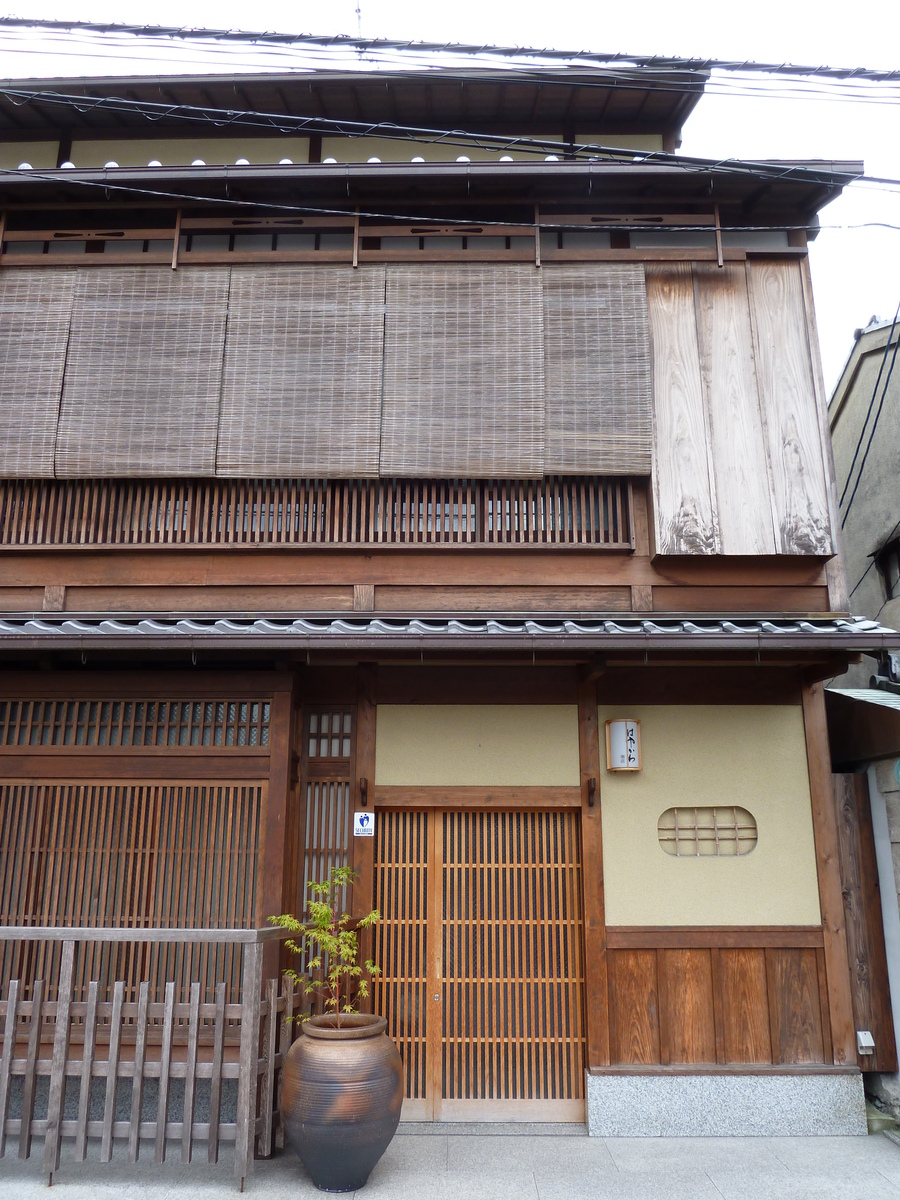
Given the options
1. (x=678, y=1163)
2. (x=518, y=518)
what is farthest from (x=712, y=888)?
(x=518, y=518)

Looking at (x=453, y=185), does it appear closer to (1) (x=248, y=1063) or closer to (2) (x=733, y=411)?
(2) (x=733, y=411)

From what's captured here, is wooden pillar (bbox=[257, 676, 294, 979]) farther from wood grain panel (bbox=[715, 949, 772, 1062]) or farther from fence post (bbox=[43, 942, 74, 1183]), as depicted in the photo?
wood grain panel (bbox=[715, 949, 772, 1062])

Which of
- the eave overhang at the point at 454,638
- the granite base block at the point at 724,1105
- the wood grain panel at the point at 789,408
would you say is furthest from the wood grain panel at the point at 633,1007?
the wood grain panel at the point at 789,408

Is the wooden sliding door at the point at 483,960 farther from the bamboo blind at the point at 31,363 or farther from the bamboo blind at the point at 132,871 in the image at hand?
the bamboo blind at the point at 31,363

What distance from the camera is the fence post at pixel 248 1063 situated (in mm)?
5574

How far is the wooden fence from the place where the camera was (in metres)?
5.73

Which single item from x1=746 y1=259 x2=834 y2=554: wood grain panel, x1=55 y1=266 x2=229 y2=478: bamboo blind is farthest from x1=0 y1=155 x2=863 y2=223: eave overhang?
x1=55 y1=266 x2=229 y2=478: bamboo blind

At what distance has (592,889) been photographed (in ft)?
23.3

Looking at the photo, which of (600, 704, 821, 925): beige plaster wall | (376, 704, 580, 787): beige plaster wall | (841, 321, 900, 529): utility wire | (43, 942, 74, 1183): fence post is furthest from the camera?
(841, 321, 900, 529): utility wire

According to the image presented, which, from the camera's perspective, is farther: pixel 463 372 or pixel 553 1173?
pixel 463 372

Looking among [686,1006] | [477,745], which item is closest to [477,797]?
[477,745]

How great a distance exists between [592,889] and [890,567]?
7.29 metres

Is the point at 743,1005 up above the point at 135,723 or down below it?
below

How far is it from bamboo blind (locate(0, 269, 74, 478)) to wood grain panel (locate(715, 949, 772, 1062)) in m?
7.53
